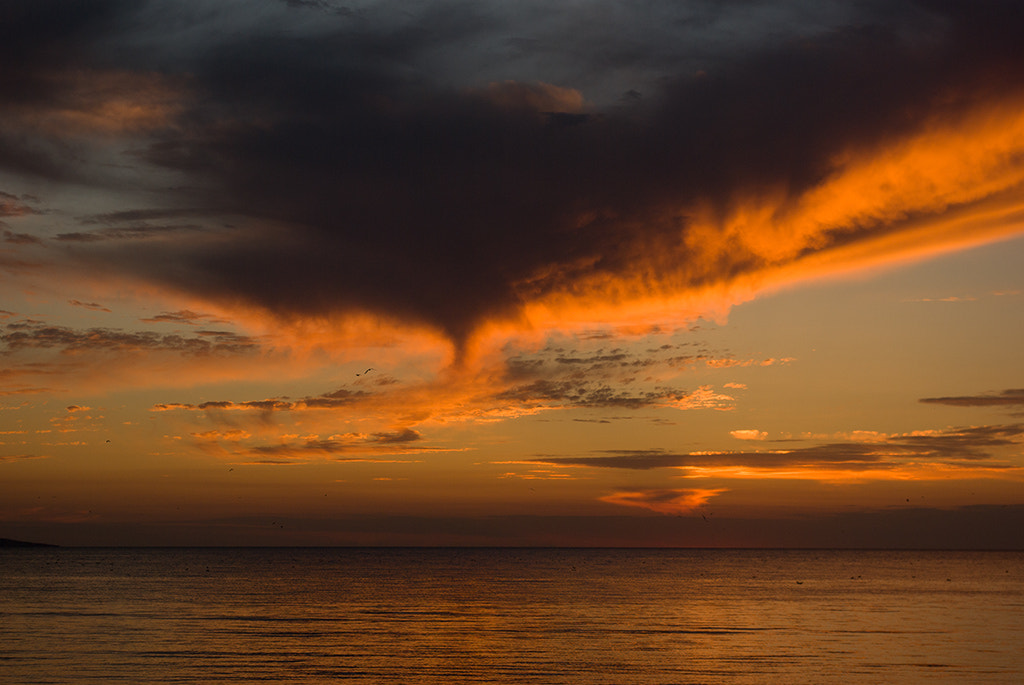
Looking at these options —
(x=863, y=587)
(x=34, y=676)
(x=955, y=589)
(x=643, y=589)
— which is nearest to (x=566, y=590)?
(x=643, y=589)

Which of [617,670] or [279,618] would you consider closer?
[617,670]

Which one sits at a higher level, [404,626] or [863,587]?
[404,626]

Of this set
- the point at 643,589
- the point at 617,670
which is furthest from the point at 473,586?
the point at 617,670

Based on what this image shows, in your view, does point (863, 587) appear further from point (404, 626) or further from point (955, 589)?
point (404, 626)

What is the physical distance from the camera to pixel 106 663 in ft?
178

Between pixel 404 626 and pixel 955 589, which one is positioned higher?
pixel 404 626

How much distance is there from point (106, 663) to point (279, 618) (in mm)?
28199

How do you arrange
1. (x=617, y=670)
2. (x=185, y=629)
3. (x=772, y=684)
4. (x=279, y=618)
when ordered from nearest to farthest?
(x=772, y=684), (x=617, y=670), (x=185, y=629), (x=279, y=618)

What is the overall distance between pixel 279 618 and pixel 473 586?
62.1 metres

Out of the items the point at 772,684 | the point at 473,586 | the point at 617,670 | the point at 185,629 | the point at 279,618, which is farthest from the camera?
the point at 473,586

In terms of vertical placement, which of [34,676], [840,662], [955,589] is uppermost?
[34,676]

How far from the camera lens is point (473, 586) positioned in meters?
140

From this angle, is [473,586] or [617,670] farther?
[473,586]

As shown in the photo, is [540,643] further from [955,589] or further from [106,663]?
[955,589]
